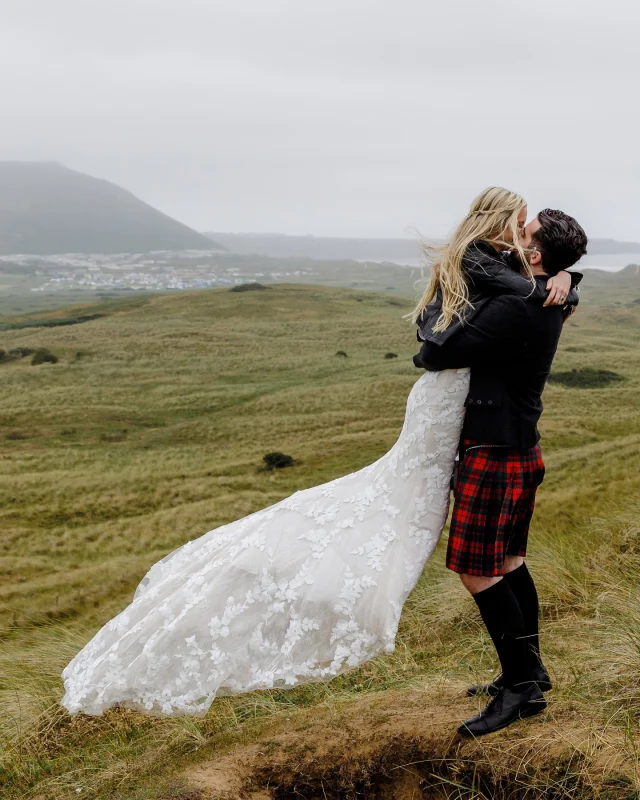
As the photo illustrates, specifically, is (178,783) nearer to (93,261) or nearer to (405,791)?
(405,791)

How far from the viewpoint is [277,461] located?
16469 mm

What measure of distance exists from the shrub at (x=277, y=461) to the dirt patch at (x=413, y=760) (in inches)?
483

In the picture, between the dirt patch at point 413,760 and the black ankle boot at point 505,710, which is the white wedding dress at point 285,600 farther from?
the black ankle boot at point 505,710

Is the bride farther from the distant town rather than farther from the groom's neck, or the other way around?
the distant town

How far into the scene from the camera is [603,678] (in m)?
3.61

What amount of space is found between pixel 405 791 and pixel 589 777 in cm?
101

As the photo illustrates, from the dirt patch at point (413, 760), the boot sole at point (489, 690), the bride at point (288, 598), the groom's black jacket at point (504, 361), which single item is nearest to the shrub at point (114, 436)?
the bride at point (288, 598)

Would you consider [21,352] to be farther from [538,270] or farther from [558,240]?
[558,240]

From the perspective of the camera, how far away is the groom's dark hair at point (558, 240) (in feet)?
9.70

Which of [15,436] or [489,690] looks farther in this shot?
[15,436]

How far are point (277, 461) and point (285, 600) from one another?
12.7 metres

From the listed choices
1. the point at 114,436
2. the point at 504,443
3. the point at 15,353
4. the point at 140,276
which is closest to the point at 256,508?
the point at 114,436

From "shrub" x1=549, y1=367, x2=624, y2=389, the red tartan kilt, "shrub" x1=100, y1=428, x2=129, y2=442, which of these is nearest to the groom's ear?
the red tartan kilt

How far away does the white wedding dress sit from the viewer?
3.59 meters
